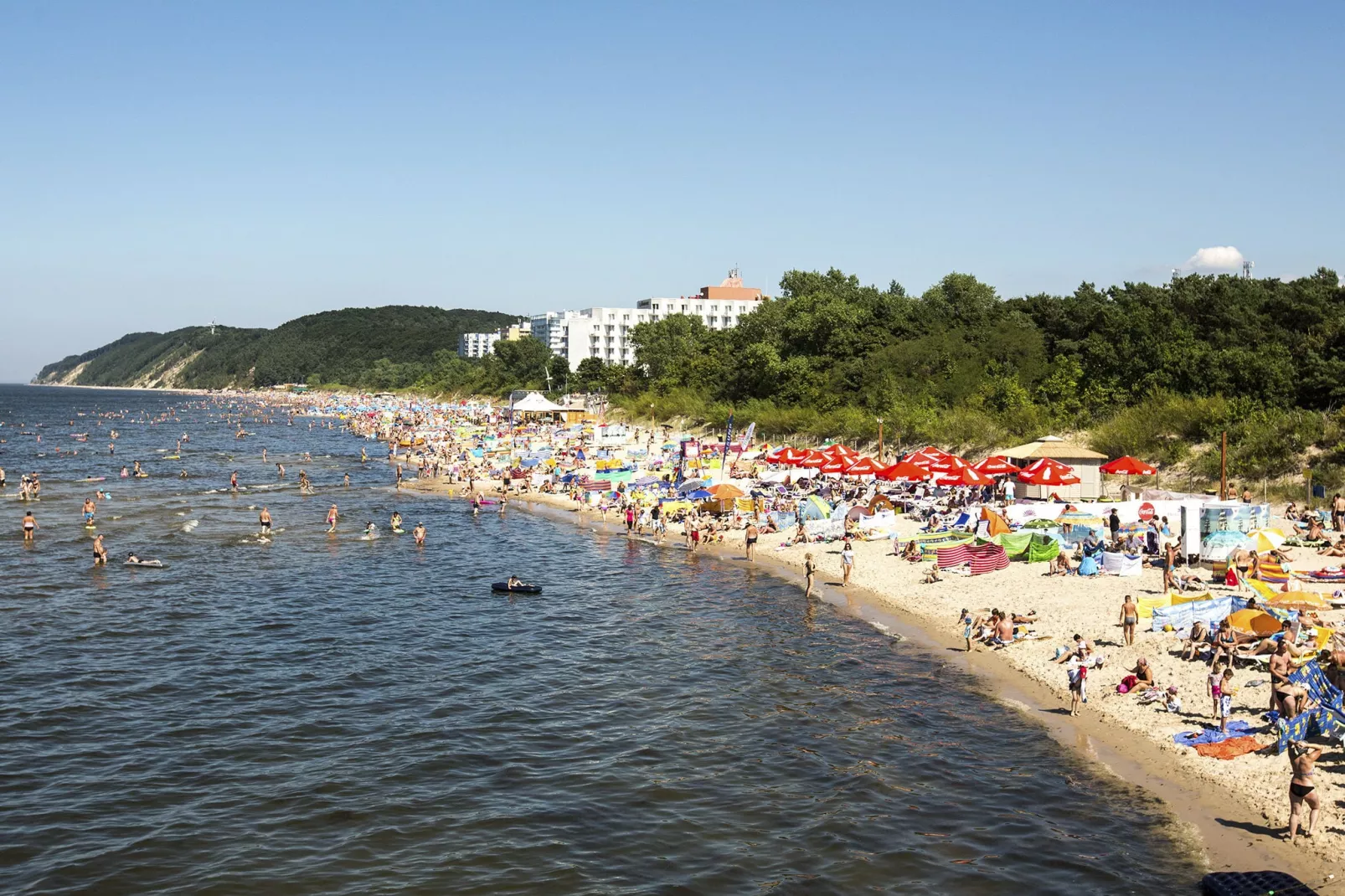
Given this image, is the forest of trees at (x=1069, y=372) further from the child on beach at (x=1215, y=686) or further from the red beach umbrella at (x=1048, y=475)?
the child on beach at (x=1215, y=686)

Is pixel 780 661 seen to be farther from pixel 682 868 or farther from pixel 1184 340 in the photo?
pixel 1184 340

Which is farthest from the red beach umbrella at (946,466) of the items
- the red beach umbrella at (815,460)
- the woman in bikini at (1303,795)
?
the woman in bikini at (1303,795)

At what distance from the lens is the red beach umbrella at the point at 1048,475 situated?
36.9 metres

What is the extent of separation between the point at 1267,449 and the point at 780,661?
26.9 metres

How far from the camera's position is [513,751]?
2031cm

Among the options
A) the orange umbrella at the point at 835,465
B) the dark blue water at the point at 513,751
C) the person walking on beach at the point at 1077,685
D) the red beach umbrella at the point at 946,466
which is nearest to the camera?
the dark blue water at the point at 513,751

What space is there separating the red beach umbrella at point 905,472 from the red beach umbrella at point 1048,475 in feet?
13.5

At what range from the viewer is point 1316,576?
26.5 m

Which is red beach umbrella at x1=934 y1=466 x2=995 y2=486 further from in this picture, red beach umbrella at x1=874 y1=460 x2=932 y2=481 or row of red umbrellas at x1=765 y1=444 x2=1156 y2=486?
red beach umbrella at x1=874 y1=460 x2=932 y2=481

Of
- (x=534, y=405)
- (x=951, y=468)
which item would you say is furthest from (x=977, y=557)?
(x=534, y=405)

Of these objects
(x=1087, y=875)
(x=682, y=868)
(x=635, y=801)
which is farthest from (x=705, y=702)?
(x=1087, y=875)

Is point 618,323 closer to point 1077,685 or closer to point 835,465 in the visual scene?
point 835,465

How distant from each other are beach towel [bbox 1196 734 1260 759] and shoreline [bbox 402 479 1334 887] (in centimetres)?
44

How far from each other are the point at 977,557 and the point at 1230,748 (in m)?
14.5
